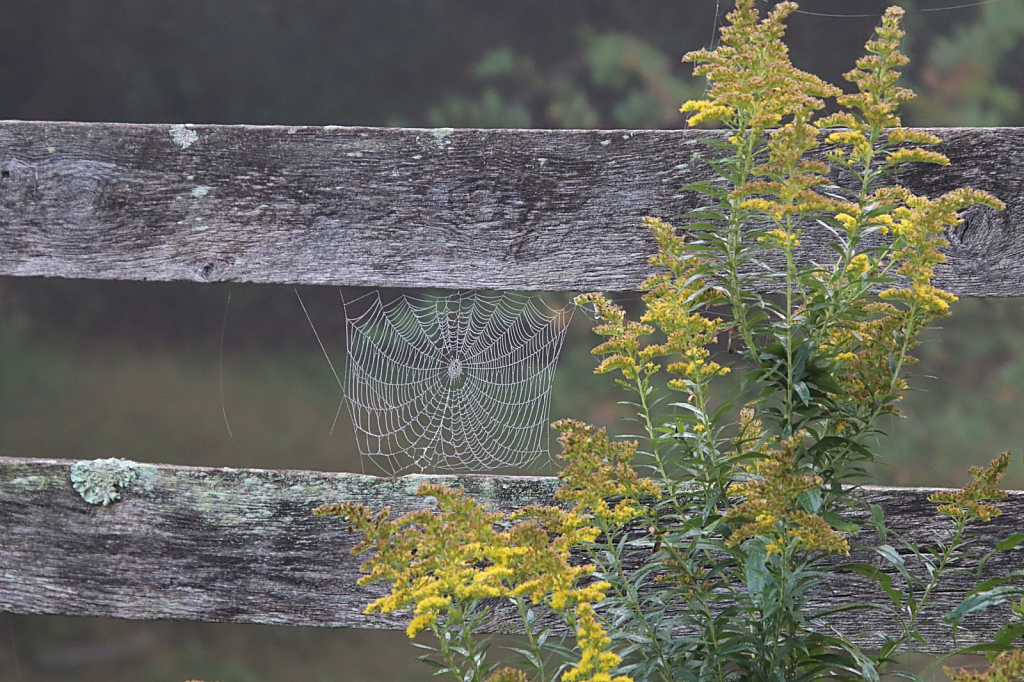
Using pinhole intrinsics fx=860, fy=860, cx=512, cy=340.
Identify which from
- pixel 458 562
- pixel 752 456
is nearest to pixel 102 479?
pixel 458 562

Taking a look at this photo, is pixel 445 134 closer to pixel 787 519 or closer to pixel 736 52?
pixel 736 52

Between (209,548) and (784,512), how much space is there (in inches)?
21.9

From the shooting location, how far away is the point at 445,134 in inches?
32.4

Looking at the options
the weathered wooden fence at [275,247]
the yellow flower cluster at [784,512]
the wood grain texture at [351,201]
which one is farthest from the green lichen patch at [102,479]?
the yellow flower cluster at [784,512]

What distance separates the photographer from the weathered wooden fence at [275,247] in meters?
0.80

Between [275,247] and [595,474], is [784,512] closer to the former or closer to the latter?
[595,474]

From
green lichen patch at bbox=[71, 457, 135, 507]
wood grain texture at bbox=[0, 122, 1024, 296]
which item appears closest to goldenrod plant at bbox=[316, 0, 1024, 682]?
wood grain texture at bbox=[0, 122, 1024, 296]

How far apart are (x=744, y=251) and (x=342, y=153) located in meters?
0.40

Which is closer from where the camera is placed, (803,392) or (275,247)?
(803,392)

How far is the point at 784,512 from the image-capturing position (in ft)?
1.70

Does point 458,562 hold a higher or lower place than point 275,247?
lower

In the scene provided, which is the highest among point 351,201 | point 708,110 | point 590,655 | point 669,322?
point 351,201

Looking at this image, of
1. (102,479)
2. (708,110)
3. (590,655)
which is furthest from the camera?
(102,479)

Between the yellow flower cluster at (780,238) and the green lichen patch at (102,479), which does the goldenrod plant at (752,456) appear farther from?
the green lichen patch at (102,479)
